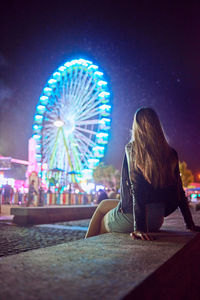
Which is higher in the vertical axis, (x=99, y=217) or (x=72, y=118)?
(x=72, y=118)

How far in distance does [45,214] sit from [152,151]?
7.45m

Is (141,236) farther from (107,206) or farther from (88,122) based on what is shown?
(88,122)

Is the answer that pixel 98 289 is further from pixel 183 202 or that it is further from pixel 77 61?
pixel 77 61

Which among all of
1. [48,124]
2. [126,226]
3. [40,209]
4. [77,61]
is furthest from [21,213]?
[77,61]

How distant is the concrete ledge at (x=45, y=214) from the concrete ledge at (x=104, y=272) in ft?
23.4

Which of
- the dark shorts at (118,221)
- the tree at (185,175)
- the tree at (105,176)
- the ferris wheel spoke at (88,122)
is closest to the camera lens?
the dark shorts at (118,221)

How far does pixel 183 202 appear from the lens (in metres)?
2.60

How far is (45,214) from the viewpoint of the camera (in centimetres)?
934

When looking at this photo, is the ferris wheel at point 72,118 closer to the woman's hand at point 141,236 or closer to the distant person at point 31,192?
the distant person at point 31,192

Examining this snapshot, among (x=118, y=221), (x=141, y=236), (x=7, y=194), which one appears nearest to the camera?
(x=141, y=236)

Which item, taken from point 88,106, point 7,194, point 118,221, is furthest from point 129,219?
point 88,106

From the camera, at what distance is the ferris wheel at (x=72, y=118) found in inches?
922

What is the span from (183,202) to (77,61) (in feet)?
80.8

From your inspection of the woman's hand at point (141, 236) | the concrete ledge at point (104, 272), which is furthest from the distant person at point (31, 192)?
the concrete ledge at point (104, 272)
